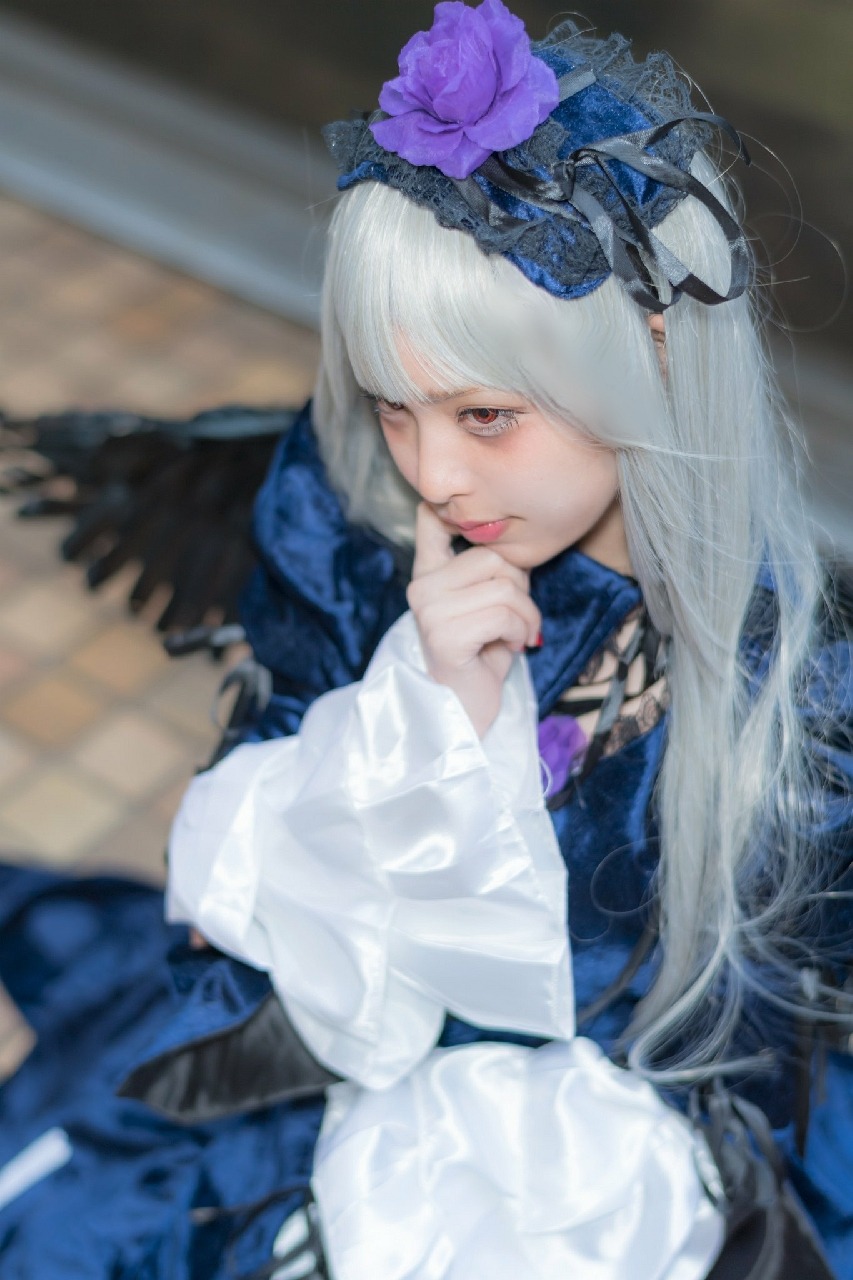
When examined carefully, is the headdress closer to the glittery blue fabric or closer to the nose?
the glittery blue fabric

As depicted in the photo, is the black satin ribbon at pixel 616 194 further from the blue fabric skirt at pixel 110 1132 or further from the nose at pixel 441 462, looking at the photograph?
the blue fabric skirt at pixel 110 1132

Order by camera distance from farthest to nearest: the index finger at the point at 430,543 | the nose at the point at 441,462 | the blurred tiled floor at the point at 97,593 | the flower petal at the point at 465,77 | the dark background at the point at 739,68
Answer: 1. the dark background at the point at 739,68
2. the blurred tiled floor at the point at 97,593
3. the index finger at the point at 430,543
4. the nose at the point at 441,462
5. the flower petal at the point at 465,77

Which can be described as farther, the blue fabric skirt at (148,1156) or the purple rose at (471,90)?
the blue fabric skirt at (148,1156)

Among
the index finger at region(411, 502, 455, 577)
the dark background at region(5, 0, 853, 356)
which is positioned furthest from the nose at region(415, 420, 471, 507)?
the dark background at region(5, 0, 853, 356)

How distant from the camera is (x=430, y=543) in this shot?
1.02m

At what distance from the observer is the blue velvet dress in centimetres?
103

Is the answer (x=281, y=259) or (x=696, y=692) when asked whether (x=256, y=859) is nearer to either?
(x=696, y=692)

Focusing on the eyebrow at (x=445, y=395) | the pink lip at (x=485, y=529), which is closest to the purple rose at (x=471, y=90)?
the eyebrow at (x=445, y=395)

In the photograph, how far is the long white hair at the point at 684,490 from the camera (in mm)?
815

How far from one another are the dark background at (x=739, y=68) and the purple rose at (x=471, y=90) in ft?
2.26

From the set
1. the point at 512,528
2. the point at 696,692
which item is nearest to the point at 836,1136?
the point at 696,692

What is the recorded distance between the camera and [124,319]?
2.46m

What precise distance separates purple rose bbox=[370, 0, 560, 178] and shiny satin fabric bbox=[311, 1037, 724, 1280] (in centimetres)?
63
